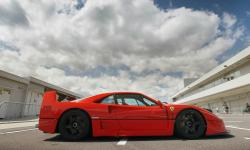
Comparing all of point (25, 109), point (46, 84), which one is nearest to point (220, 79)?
point (46, 84)

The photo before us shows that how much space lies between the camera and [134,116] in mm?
A: 4496

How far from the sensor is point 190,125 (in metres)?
4.70

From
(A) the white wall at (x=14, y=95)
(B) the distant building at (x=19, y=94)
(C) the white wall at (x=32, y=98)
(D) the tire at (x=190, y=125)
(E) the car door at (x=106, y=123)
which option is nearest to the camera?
(E) the car door at (x=106, y=123)

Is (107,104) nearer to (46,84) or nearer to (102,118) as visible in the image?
(102,118)

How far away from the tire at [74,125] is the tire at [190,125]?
2046 mm

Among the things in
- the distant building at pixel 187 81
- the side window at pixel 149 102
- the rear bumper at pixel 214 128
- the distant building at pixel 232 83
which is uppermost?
the distant building at pixel 187 81

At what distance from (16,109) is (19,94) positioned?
5.03ft

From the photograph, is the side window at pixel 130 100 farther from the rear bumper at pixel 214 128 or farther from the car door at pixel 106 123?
the rear bumper at pixel 214 128

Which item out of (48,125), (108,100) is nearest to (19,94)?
(48,125)

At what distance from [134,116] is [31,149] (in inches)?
82.5

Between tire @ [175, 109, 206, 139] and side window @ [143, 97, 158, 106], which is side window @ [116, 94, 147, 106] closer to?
side window @ [143, 97, 158, 106]

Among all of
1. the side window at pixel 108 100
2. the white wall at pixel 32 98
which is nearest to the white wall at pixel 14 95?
the white wall at pixel 32 98

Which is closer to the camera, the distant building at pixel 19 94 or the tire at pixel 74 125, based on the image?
the tire at pixel 74 125

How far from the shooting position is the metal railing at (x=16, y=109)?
48.0 feet
